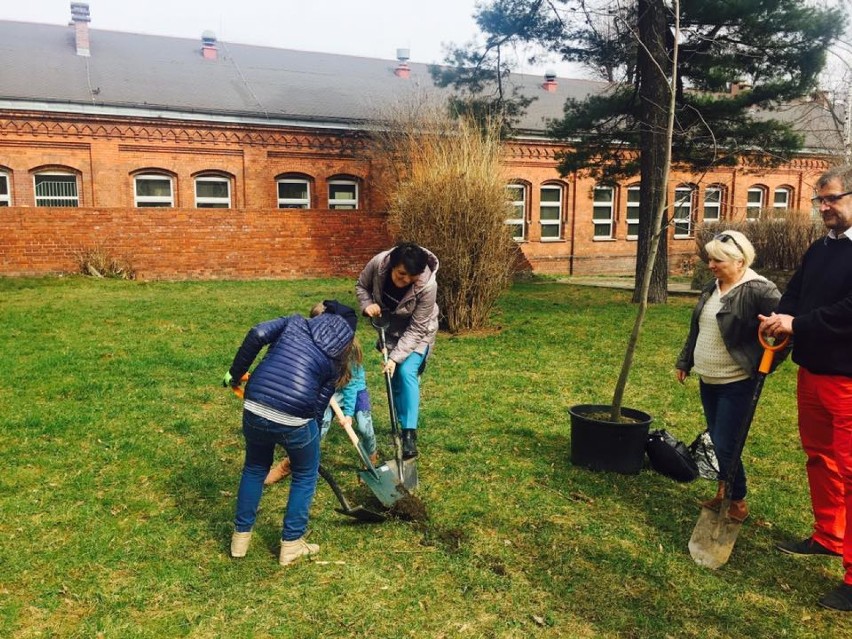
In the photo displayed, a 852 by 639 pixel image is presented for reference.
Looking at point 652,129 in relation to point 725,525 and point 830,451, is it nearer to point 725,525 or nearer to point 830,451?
point 830,451

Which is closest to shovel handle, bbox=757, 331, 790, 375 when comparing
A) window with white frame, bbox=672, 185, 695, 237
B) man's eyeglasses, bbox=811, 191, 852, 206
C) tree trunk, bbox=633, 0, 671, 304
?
man's eyeglasses, bbox=811, 191, 852, 206

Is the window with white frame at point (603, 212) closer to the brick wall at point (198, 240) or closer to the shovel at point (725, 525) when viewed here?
the brick wall at point (198, 240)

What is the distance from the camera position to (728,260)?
4125 mm

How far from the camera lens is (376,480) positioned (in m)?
4.57

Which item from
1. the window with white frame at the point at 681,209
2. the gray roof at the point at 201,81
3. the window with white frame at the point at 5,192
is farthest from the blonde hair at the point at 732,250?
the window with white frame at the point at 5,192

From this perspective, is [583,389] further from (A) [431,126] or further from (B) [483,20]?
(A) [431,126]

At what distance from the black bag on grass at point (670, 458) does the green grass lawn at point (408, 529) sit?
0.09 metres

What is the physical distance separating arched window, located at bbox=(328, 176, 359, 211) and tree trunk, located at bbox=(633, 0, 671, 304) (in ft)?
40.8

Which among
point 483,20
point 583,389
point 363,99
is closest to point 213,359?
point 583,389

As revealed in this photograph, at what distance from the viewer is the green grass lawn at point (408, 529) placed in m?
3.37

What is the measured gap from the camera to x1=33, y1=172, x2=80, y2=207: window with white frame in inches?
857

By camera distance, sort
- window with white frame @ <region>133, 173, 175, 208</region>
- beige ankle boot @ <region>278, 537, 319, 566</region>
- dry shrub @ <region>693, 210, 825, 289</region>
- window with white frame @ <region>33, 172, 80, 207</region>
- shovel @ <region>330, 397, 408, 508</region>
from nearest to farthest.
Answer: beige ankle boot @ <region>278, 537, 319, 566</region>, shovel @ <region>330, 397, 408, 508</region>, dry shrub @ <region>693, 210, 825, 289</region>, window with white frame @ <region>33, 172, 80, 207</region>, window with white frame @ <region>133, 173, 175, 208</region>

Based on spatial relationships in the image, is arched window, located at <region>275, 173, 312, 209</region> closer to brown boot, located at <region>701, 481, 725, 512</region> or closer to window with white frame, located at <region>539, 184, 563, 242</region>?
window with white frame, located at <region>539, 184, 563, 242</region>

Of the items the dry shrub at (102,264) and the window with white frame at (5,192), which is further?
the window with white frame at (5,192)
